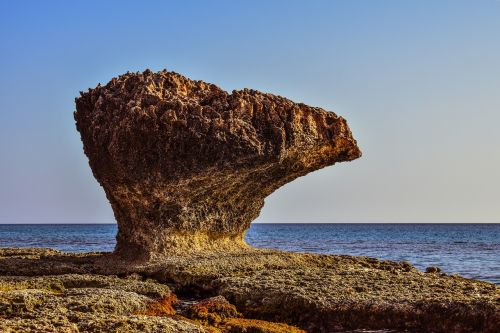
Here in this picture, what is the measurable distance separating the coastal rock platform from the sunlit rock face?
2188 mm

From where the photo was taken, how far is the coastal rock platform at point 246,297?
13914 mm

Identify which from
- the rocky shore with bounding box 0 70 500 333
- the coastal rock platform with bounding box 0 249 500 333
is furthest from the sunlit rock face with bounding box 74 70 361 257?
the coastal rock platform with bounding box 0 249 500 333

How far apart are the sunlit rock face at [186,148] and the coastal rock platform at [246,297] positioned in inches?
86.1

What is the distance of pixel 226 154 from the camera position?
76.5 ft

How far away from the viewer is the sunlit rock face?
23328 mm

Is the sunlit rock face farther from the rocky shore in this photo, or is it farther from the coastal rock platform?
the coastal rock platform

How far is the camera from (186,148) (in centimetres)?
2347

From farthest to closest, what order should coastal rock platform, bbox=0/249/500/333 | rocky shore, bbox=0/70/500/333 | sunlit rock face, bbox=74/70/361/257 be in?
1. sunlit rock face, bbox=74/70/361/257
2. rocky shore, bbox=0/70/500/333
3. coastal rock platform, bbox=0/249/500/333

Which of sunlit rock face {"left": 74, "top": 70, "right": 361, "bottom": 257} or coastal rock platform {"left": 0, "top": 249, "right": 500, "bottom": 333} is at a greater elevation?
sunlit rock face {"left": 74, "top": 70, "right": 361, "bottom": 257}

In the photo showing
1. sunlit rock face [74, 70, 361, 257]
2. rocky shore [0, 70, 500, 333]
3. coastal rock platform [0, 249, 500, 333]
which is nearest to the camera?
coastal rock platform [0, 249, 500, 333]

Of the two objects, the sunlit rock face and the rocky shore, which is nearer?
the rocky shore

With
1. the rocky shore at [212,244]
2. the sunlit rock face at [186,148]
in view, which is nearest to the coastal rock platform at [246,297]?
the rocky shore at [212,244]

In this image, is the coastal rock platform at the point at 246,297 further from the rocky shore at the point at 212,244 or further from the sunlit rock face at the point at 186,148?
the sunlit rock face at the point at 186,148

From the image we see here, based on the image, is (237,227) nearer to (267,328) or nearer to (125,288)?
(125,288)
